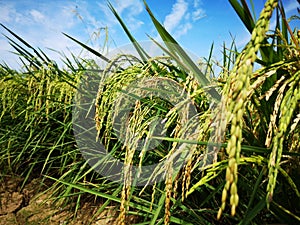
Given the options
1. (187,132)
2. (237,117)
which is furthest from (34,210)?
(237,117)

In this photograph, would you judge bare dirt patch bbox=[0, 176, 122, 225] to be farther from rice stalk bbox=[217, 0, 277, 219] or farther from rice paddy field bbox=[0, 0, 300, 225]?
rice stalk bbox=[217, 0, 277, 219]

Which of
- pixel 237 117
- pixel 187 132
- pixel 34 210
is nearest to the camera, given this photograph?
pixel 237 117

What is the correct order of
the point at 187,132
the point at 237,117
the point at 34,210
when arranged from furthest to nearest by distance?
the point at 34,210
the point at 187,132
the point at 237,117

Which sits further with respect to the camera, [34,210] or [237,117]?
[34,210]

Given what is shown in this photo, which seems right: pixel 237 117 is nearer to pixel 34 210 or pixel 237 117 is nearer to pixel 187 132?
pixel 187 132

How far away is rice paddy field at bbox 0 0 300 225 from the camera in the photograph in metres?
0.49

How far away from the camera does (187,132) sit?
85cm

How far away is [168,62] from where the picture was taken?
124 cm

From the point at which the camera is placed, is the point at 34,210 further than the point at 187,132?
Yes

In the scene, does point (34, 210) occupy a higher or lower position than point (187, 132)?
lower

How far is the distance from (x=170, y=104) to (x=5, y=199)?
1402 millimetres

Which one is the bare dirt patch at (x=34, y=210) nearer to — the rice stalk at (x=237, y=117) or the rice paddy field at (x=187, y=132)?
the rice paddy field at (x=187, y=132)

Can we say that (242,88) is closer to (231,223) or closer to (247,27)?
(247,27)

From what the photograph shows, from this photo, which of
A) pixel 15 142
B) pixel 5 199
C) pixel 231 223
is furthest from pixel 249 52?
pixel 15 142
